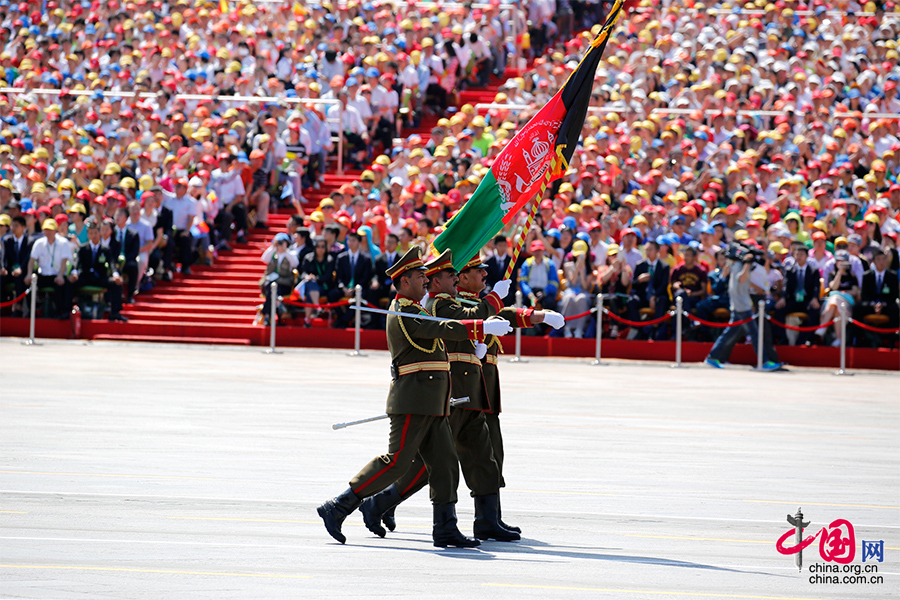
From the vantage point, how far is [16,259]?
21234mm

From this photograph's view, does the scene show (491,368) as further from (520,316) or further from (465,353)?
(520,316)

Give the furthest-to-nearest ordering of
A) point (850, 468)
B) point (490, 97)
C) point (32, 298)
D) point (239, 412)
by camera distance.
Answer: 1. point (490, 97)
2. point (32, 298)
3. point (239, 412)
4. point (850, 468)

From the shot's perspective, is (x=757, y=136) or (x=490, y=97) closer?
(x=757, y=136)

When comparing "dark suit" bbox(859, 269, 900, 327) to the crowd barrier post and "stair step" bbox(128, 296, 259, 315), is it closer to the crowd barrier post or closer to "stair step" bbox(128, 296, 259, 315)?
the crowd barrier post

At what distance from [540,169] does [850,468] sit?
370 centimetres

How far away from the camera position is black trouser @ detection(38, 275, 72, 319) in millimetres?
21078

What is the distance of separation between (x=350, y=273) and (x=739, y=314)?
6.12 m

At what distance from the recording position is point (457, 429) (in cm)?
812

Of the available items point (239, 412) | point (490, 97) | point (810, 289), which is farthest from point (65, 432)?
point (490, 97)

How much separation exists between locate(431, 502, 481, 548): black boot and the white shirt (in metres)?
15.0

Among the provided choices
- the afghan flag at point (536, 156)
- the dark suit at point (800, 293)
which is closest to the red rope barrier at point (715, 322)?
the dark suit at point (800, 293)

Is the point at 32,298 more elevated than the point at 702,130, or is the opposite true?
the point at 702,130

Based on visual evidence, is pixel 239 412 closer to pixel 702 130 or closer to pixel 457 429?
pixel 457 429

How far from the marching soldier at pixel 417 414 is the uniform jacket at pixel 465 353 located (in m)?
0.15
